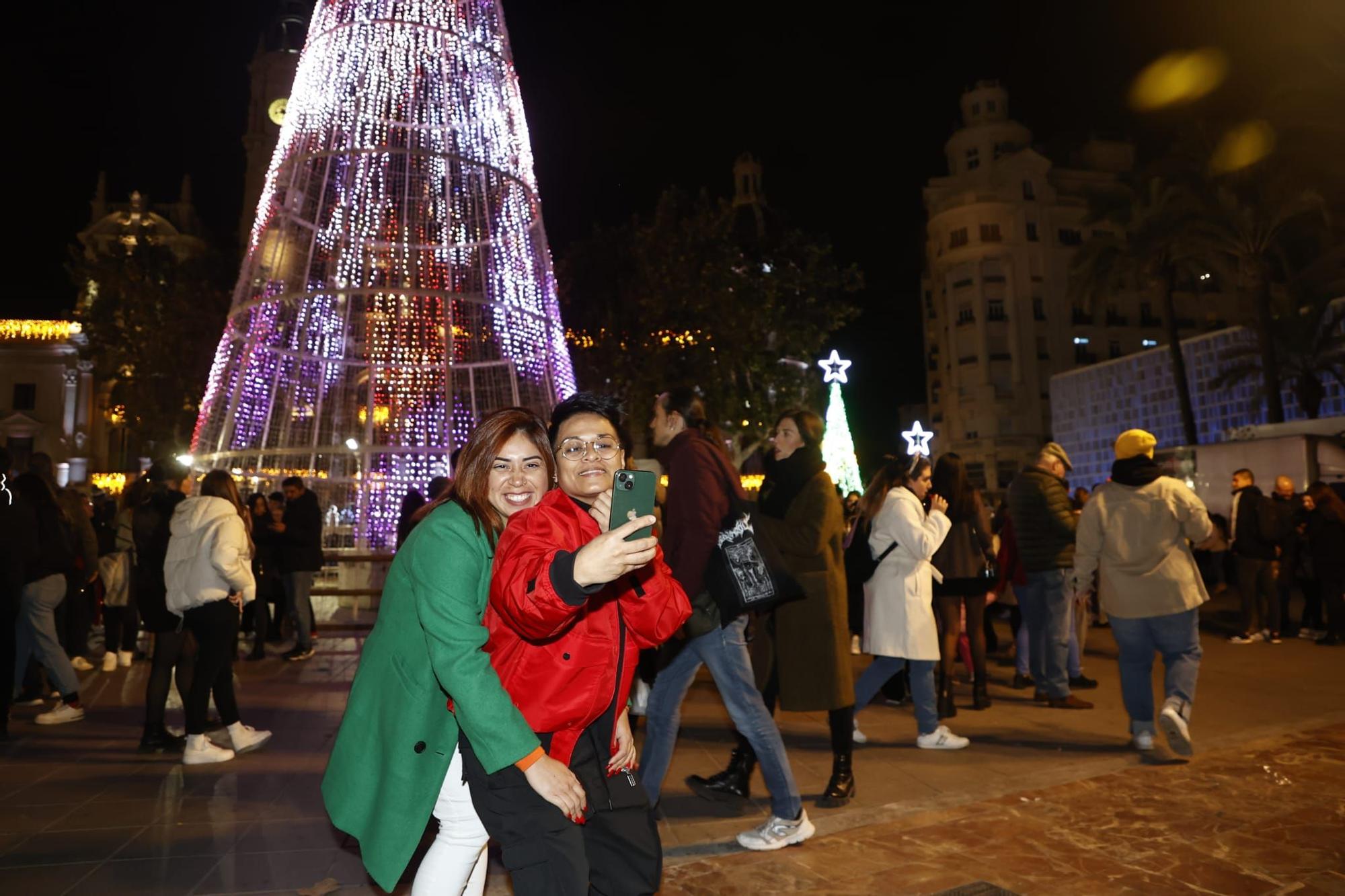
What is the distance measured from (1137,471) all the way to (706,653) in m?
3.26

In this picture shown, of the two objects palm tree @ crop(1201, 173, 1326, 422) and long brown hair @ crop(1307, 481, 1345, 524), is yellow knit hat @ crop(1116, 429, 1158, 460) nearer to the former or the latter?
long brown hair @ crop(1307, 481, 1345, 524)

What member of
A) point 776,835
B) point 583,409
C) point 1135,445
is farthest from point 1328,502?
point 583,409

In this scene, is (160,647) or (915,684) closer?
(915,684)

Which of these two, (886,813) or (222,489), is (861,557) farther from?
(222,489)

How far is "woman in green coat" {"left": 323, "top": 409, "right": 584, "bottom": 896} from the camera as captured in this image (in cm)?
220

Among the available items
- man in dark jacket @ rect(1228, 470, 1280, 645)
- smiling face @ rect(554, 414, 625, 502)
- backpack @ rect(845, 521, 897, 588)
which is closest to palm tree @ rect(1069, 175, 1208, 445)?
man in dark jacket @ rect(1228, 470, 1280, 645)

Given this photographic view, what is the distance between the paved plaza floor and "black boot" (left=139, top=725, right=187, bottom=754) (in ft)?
0.43

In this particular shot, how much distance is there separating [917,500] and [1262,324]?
22.1 metres

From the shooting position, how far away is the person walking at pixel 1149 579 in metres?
5.53

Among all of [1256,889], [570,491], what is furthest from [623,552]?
[1256,889]

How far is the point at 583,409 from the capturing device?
248 centimetres

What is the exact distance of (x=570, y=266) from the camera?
2514cm

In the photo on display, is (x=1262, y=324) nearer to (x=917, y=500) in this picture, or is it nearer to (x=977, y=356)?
(x=917, y=500)

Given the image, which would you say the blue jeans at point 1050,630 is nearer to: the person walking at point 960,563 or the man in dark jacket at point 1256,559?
the person walking at point 960,563
